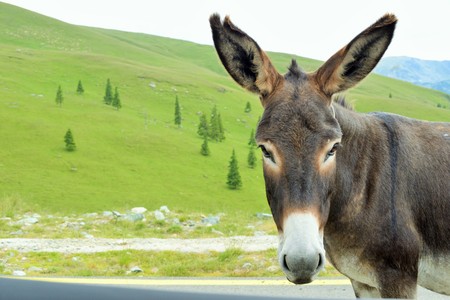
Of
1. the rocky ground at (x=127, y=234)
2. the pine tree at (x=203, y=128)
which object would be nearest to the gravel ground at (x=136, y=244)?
the rocky ground at (x=127, y=234)

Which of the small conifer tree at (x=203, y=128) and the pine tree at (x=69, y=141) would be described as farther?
the small conifer tree at (x=203, y=128)

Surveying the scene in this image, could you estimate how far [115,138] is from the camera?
87.8m

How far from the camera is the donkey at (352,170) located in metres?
3.10

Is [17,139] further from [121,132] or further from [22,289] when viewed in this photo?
[22,289]

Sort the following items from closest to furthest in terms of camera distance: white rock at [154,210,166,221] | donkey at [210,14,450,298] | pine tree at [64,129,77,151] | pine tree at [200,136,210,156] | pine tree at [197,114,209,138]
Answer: donkey at [210,14,450,298], white rock at [154,210,166,221], pine tree at [64,129,77,151], pine tree at [200,136,210,156], pine tree at [197,114,209,138]

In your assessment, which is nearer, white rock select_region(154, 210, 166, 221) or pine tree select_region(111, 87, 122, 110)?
white rock select_region(154, 210, 166, 221)

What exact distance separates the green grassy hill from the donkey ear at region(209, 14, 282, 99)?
56.4ft

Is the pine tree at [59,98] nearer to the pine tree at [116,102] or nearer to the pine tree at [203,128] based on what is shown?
the pine tree at [116,102]

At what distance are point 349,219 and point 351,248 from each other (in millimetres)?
241

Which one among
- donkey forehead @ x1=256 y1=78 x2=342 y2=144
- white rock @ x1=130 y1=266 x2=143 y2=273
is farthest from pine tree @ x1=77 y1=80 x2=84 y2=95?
donkey forehead @ x1=256 y1=78 x2=342 y2=144

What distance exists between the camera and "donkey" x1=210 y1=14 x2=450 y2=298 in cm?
310

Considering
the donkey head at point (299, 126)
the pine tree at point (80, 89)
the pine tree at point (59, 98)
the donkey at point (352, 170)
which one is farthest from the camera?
the pine tree at point (80, 89)

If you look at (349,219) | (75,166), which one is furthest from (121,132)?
(349,219)

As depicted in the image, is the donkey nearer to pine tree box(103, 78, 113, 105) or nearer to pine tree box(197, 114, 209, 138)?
pine tree box(197, 114, 209, 138)
